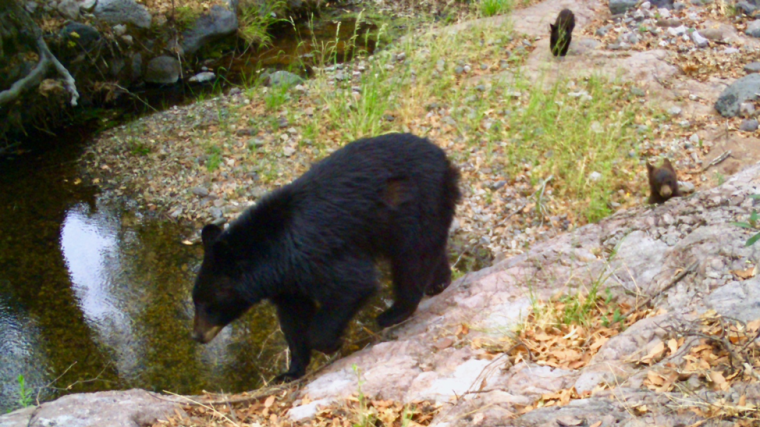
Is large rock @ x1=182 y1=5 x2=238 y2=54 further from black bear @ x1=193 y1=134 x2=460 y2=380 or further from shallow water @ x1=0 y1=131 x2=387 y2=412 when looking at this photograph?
black bear @ x1=193 y1=134 x2=460 y2=380

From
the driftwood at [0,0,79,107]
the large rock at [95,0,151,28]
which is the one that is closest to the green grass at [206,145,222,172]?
the driftwood at [0,0,79,107]

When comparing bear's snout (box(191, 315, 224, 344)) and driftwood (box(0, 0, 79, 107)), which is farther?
driftwood (box(0, 0, 79, 107))

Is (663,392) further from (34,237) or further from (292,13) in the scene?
(292,13)

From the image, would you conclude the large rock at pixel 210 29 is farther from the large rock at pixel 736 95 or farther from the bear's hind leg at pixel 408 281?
the large rock at pixel 736 95

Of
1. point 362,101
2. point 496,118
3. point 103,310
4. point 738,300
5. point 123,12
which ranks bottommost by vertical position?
point 103,310

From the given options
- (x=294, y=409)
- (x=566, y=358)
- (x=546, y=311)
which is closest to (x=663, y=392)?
(x=566, y=358)

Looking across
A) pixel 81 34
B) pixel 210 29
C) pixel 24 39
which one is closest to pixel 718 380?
pixel 24 39

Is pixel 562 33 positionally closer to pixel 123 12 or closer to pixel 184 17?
pixel 184 17

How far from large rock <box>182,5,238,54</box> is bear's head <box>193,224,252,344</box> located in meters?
6.43

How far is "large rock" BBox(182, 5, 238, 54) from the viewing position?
32.1 ft

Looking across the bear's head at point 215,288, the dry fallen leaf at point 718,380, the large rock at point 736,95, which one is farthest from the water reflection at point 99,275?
the large rock at point 736,95

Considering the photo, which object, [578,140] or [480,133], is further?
[480,133]

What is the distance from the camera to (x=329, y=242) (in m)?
4.13

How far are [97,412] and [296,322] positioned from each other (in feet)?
4.54
